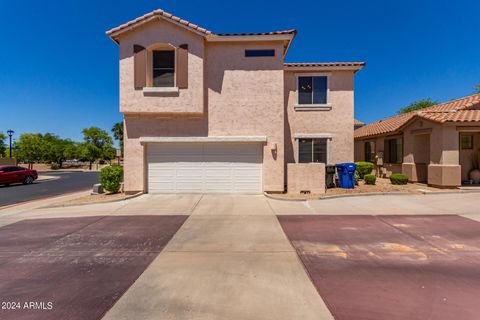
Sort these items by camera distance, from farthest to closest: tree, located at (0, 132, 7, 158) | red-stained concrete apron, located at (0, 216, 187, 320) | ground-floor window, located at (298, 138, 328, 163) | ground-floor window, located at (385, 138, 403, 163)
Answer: tree, located at (0, 132, 7, 158)
ground-floor window, located at (385, 138, 403, 163)
ground-floor window, located at (298, 138, 328, 163)
red-stained concrete apron, located at (0, 216, 187, 320)

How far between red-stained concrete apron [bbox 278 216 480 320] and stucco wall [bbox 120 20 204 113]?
710cm

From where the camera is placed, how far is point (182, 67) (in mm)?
10312

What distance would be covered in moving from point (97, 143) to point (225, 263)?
2226 inches

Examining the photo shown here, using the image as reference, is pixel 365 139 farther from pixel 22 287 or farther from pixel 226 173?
pixel 22 287

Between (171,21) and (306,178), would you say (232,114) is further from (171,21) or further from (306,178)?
(171,21)

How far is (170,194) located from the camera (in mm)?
10938

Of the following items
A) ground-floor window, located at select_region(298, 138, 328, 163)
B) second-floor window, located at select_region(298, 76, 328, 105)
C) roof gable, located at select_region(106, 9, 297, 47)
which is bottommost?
ground-floor window, located at select_region(298, 138, 328, 163)

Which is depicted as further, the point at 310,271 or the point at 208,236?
the point at 208,236

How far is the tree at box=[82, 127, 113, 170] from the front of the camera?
1850 inches

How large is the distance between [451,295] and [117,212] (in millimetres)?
8763

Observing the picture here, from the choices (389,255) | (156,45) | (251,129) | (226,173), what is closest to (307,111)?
(251,129)

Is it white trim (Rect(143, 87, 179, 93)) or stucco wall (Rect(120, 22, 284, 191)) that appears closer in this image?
white trim (Rect(143, 87, 179, 93))

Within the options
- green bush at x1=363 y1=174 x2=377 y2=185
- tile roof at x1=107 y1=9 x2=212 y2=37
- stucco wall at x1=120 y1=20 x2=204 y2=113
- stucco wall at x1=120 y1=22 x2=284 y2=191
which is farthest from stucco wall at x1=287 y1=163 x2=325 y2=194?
tile roof at x1=107 y1=9 x2=212 y2=37

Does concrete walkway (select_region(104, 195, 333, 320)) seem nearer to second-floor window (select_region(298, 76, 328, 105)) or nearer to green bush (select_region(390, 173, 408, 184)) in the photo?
second-floor window (select_region(298, 76, 328, 105))
